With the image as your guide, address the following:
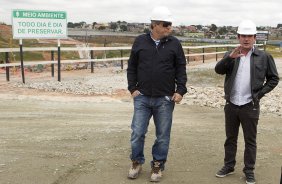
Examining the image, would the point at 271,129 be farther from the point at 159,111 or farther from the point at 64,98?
the point at 64,98

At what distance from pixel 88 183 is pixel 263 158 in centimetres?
254

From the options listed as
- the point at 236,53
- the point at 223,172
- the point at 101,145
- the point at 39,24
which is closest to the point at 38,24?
the point at 39,24

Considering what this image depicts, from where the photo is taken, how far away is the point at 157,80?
5.20 m

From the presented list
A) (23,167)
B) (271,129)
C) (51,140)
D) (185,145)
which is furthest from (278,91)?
(23,167)

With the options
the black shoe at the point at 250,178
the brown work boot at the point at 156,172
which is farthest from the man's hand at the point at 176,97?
the black shoe at the point at 250,178

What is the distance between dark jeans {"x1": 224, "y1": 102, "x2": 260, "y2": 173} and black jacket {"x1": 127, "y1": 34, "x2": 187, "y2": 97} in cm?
64

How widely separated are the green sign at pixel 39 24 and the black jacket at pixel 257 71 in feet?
34.2

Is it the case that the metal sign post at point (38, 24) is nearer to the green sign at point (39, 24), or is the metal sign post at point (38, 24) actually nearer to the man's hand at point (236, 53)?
the green sign at point (39, 24)

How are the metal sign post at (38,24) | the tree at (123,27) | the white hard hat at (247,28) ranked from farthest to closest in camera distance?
the tree at (123,27) < the metal sign post at (38,24) < the white hard hat at (247,28)

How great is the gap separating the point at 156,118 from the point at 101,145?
182 centimetres

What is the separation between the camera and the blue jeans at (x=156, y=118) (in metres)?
5.29

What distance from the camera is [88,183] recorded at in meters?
5.34

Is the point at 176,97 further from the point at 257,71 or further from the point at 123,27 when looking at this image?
the point at 123,27

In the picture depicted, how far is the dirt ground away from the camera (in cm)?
561
